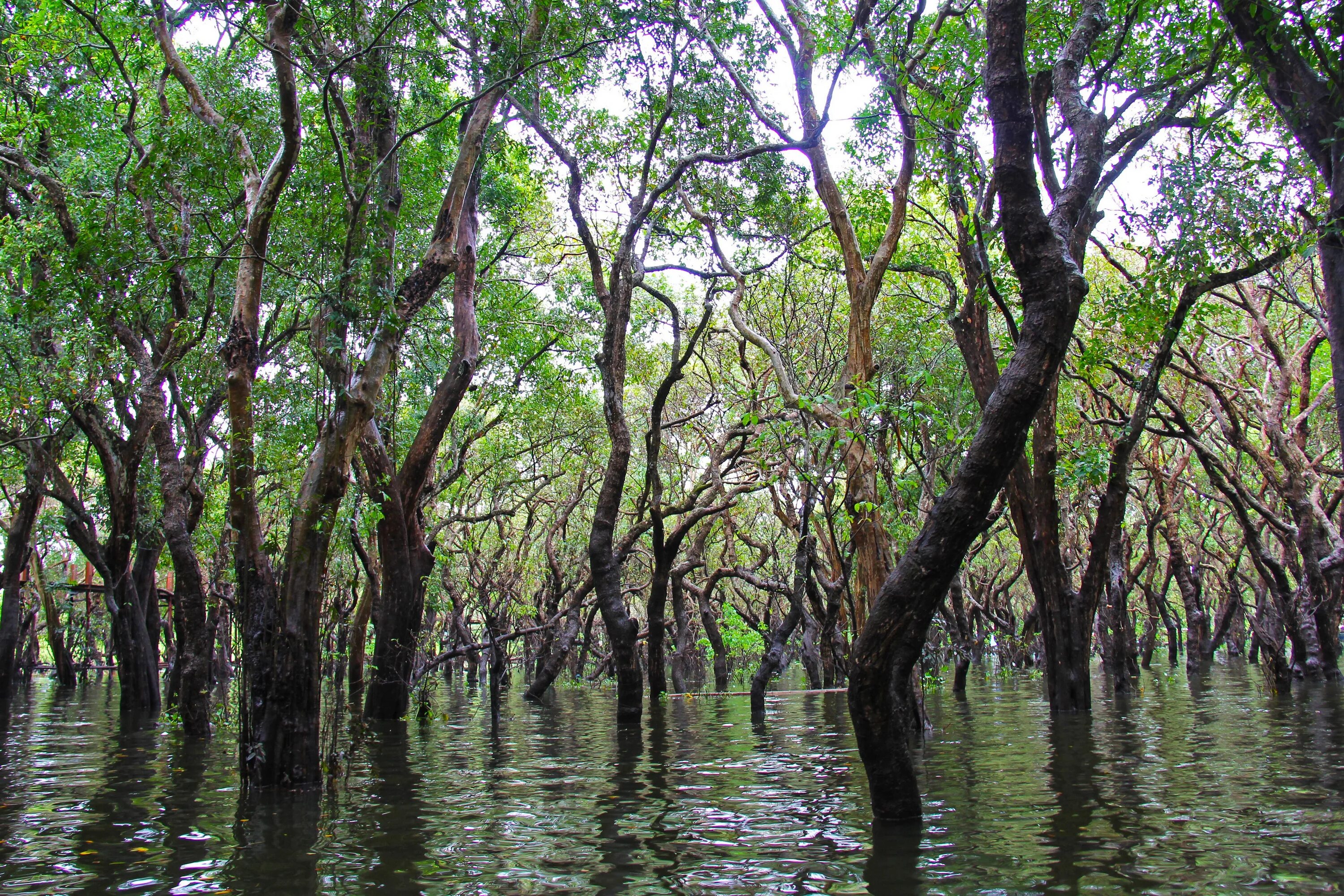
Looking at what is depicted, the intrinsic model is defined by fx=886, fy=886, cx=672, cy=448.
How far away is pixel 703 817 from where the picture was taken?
20.0 feet

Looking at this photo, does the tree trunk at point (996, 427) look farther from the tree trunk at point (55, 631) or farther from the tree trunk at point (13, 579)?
the tree trunk at point (55, 631)

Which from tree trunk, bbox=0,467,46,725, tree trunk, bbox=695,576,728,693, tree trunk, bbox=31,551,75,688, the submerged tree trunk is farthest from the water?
tree trunk, bbox=31,551,75,688

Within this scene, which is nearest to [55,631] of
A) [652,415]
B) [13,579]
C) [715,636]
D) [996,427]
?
[13,579]

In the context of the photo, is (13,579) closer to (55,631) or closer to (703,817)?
(55,631)

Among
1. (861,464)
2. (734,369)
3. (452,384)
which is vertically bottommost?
(861,464)

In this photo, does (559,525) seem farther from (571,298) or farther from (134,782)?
(134,782)

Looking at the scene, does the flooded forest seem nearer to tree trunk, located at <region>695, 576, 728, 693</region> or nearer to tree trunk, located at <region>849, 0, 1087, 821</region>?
tree trunk, located at <region>849, 0, 1087, 821</region>

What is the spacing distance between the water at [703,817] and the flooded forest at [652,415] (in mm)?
55

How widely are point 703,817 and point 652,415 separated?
7.79 metres

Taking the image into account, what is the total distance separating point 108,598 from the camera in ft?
49.1

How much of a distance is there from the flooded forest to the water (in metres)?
0.05

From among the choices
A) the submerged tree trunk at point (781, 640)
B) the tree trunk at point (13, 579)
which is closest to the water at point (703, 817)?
the submerged tree trunk at point (781, 640)

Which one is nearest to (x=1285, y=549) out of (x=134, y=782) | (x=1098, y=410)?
(x=1098, y=410)

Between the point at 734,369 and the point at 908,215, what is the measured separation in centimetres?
774
